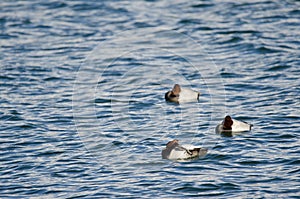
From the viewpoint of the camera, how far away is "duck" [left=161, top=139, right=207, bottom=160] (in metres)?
13.3

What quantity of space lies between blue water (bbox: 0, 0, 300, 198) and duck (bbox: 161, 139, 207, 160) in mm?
141

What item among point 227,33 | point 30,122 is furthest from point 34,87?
point 227,33

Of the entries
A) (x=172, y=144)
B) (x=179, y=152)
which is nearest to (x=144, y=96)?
(x=172, y=144)

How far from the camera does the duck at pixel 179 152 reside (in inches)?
525

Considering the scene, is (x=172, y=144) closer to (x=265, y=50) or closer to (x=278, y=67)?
(x=278, y=67)

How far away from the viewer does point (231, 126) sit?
1462cm

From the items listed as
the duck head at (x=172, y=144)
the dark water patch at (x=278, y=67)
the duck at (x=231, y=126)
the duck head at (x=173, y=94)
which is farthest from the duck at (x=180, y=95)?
the duck head at (x=172, y=144)

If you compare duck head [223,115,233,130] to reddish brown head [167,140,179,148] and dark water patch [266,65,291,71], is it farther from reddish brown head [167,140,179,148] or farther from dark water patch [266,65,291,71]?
dark water patch [266,65,291,71]

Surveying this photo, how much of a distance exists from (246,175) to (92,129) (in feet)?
13.4

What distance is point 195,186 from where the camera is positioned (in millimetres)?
12164

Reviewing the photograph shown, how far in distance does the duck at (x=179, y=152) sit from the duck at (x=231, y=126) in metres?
1.28

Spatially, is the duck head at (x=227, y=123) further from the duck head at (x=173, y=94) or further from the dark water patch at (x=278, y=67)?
the dark water patch at (x=278, y=67)

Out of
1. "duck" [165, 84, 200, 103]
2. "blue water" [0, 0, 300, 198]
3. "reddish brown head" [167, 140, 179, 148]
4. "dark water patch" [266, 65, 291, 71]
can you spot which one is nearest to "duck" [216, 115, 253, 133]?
"blue water" [0, 0, 300, 198]

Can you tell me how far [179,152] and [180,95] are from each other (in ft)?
12.6
